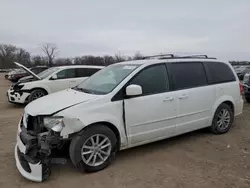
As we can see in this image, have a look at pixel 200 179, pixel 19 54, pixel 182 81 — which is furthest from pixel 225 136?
pixel 19 54

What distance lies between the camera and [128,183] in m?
3.27

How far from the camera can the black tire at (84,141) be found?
3.40 meters

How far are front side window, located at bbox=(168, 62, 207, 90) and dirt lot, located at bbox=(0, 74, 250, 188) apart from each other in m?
1.15

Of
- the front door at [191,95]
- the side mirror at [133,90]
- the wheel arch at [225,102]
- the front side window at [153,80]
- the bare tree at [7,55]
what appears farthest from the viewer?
the bare tree at [7,55]

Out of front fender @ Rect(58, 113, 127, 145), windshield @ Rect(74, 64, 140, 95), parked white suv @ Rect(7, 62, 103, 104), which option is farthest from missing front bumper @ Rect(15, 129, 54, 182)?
parked white suv @ Rect(7, 62, 103, 104)

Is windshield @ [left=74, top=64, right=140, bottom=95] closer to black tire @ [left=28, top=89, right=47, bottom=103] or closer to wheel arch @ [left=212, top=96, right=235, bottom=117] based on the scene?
wheel arch @ [left=212, top=96, right=235, bottom=117]

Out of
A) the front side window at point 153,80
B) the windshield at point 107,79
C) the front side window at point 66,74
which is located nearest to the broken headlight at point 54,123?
the windshield at point 107,79

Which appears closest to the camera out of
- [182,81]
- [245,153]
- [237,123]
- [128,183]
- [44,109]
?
[128,183]

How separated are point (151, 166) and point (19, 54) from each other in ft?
250

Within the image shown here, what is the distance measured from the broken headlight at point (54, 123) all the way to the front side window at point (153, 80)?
1343 millimetres

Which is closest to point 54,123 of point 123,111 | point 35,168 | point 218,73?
point 35,168

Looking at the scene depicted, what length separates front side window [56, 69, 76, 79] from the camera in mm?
9672

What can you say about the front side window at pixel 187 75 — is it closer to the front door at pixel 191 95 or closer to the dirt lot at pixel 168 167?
the front door at pixel 191 95

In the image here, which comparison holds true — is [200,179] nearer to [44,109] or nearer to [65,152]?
[65,152]
